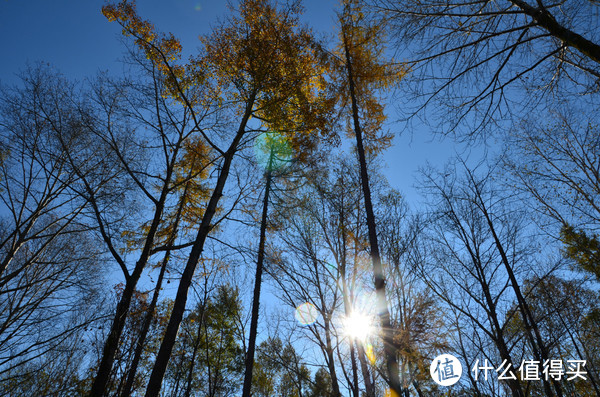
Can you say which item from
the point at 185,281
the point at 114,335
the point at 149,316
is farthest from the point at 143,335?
the point at 185,281

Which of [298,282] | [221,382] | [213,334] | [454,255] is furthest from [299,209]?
[221,382]

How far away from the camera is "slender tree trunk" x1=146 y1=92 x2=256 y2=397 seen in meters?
4.50

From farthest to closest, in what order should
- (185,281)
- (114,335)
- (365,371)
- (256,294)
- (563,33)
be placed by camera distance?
(256,294), (365,371), (185,281), (114,335), (563,33)

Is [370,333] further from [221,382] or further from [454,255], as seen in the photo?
[221,382]

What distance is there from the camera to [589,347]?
50.9ft

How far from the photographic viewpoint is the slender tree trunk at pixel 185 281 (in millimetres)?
4500

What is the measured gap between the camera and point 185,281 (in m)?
5.31

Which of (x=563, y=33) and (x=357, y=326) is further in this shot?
(x=357, y=326)

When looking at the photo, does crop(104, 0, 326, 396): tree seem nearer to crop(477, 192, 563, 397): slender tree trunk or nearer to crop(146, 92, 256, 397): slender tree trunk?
crop(146, 92, 256, 397): slender tree trunk

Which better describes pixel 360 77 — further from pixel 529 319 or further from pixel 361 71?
pixel 529 319
